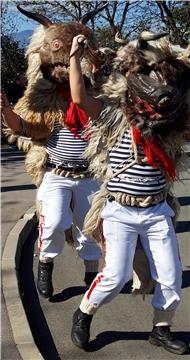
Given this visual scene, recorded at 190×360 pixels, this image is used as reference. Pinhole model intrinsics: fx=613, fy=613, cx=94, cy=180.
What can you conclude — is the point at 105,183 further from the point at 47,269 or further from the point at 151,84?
the point at 47,269

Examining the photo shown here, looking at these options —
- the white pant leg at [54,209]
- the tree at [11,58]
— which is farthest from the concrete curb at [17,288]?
the tree at [11,58]

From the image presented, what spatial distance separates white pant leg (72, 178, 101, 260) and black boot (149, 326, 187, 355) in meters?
0.87

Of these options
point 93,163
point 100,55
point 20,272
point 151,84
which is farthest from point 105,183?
point 20,272

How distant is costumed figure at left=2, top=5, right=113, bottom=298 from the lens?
164 inches

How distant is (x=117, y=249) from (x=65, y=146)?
1.05m

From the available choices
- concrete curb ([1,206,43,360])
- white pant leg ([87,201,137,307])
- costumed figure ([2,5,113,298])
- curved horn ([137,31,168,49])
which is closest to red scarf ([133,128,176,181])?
white pant leg ([87,201,137,307])

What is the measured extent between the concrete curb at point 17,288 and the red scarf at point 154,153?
1275 mm

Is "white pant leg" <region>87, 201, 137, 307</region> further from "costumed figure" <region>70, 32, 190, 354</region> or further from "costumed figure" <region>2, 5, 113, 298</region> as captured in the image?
"costumed figure" <region>2, 5, 113, 298</region>

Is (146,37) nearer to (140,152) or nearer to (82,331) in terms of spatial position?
(140,152)

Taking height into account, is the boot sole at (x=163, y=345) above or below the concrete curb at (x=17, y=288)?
below

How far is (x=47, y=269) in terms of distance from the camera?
4.64 m

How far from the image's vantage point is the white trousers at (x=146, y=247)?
137 inches

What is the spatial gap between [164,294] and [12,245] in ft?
7.04

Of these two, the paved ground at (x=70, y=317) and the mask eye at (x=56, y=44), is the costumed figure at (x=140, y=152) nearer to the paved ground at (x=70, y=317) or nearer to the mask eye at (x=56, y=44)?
the paved ground at (x=70, y=317)
